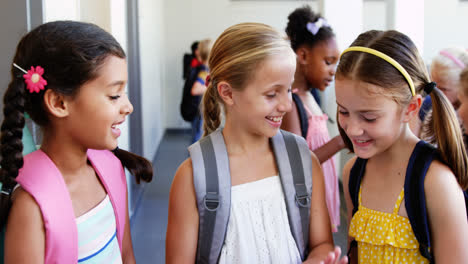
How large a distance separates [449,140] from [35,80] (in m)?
1.09

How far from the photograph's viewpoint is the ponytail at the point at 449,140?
1.27m

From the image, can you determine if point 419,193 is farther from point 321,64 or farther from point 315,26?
point 315,26

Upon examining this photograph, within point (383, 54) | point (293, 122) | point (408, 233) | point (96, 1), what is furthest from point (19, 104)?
point (96, 1)

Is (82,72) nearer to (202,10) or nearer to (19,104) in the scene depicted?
(19,104)

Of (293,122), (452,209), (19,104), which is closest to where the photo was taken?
(19,104)

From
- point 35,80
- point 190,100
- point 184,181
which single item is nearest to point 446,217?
point 184,181

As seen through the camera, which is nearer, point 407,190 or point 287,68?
point 407,190

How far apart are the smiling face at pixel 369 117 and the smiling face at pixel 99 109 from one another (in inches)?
24.4

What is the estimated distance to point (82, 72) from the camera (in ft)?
3.84

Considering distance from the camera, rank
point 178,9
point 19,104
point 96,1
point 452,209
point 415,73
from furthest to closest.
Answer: point 178,9, point 96,1, point 415,73, point 452,209, point 19,104

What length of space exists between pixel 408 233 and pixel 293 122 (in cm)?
101

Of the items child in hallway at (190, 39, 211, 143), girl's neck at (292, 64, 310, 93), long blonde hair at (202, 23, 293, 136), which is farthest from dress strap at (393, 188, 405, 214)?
child in hallway at (190, 39, 211, 143)

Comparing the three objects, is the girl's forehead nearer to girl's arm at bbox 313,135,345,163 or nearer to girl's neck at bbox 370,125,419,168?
girl's neck at bbox 370,125,419,168

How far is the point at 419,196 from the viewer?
1.26 meters
